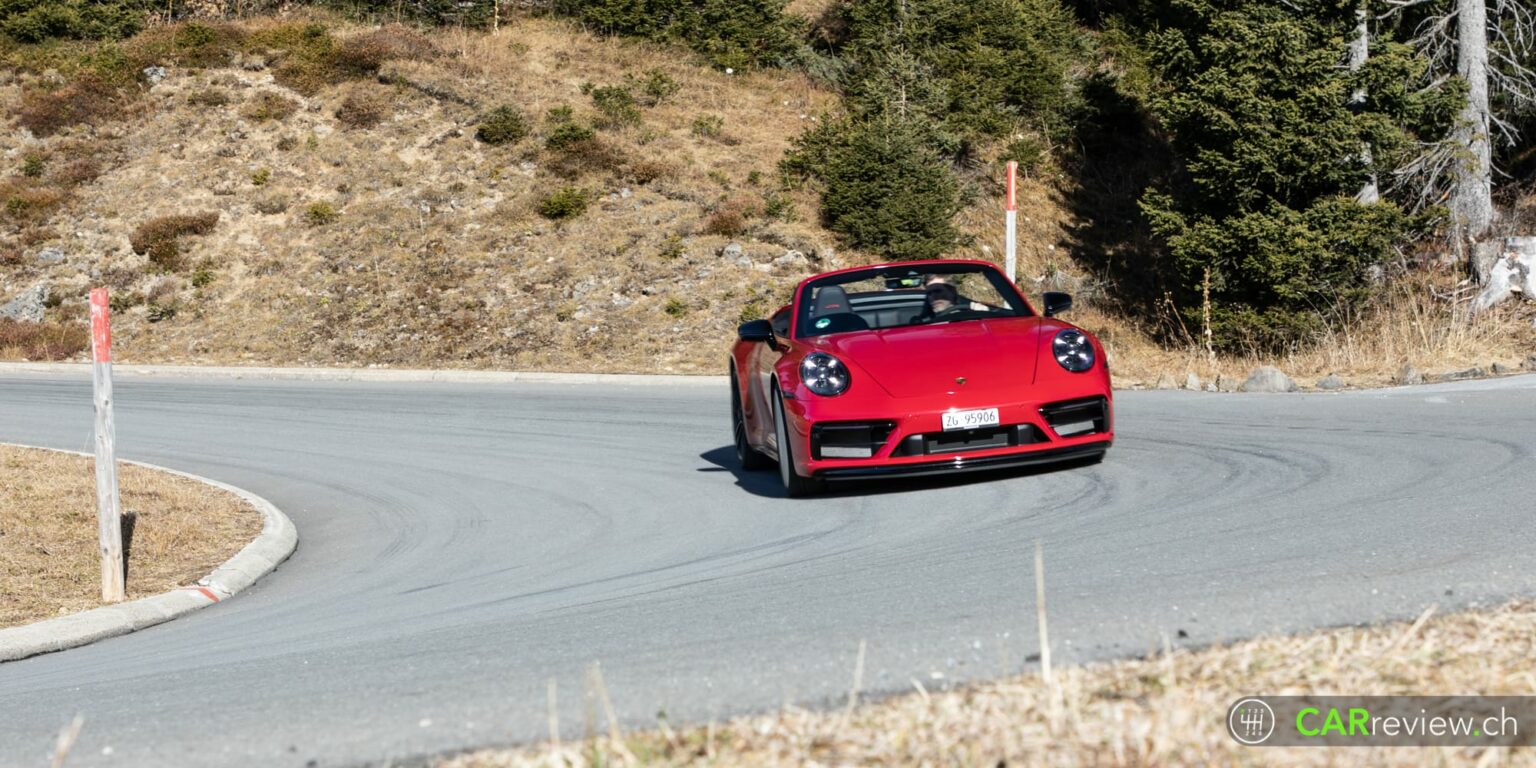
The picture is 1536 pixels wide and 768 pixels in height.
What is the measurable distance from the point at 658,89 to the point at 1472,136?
21.1m

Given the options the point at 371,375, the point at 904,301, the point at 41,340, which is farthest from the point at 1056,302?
the point at 41,340

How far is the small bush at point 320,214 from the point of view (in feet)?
110

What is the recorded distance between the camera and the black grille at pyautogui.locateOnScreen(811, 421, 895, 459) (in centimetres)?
875

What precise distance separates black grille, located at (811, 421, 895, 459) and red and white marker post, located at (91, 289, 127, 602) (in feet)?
13.0

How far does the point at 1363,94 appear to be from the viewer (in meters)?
23.7

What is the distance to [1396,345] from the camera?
52.5ft

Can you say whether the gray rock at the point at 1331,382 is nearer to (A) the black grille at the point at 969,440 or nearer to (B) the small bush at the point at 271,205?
(A) the black grille at the point at 969,440

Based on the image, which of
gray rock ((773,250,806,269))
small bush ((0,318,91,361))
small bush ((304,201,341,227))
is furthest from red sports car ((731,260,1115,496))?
small bush ((304,201,341,227))

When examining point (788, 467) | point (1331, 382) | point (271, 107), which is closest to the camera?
point (788, 467)

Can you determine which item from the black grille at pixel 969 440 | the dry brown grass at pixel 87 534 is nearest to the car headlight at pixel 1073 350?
the black grille at pixel 969 440

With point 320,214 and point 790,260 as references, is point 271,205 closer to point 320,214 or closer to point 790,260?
point 320,214

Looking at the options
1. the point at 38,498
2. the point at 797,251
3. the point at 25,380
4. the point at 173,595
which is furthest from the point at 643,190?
the point at 173,595

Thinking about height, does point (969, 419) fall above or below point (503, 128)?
below

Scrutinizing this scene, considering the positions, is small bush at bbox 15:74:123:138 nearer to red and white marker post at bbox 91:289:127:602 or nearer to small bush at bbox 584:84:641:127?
small bush at bbox 584:84:641:127
